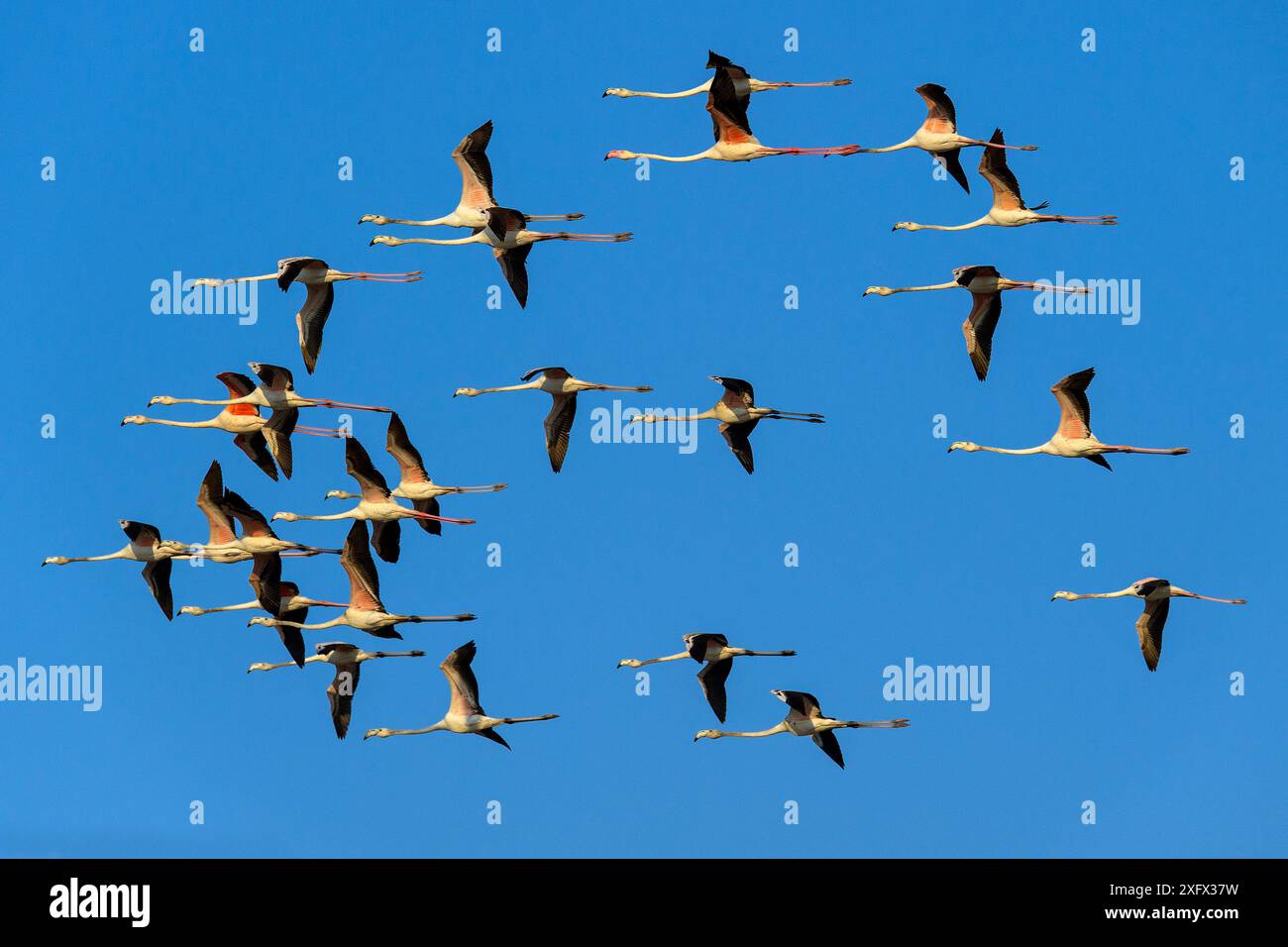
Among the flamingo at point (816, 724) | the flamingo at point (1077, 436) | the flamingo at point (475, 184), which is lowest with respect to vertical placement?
the flamingo at point (816, 724)

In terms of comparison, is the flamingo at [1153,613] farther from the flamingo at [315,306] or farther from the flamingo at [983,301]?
the flamingo at [315,306]

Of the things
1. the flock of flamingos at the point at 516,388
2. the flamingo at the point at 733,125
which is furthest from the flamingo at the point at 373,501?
the flamingo at the point at 733,125

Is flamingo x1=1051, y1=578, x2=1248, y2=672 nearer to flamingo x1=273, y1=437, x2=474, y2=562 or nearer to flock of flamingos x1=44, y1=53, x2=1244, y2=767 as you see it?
flock of flamingos x1=44, y1=53, x2=1244, y2=767
